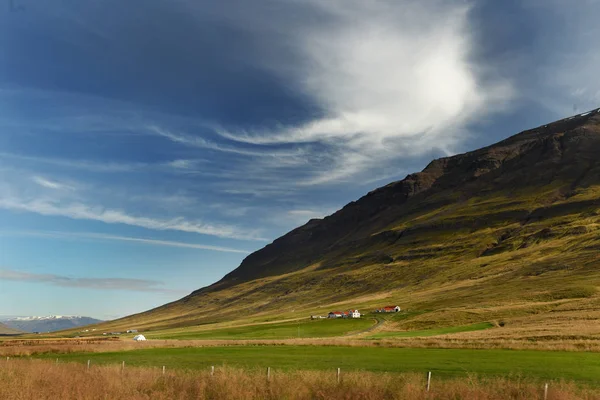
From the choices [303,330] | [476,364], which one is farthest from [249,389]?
[303,330]

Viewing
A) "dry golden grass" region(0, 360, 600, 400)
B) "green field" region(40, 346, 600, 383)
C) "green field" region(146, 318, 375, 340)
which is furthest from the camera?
"green field" region(146, 318, 375, 340)

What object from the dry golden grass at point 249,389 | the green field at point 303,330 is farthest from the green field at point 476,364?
the green field at point 303,330

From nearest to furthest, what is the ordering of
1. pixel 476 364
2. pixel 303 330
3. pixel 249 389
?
pixel 249 389, pixel 476 364, pixel 303 330

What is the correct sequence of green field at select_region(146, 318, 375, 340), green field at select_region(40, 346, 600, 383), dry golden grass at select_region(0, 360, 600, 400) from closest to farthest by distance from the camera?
dry golden grass at select_region(0, 360, 600, 400) → green field at select_region(40, 346, 600, 383) → green field at select_region(146, 318, 375, 340)

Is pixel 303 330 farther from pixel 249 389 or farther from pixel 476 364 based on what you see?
pixel 249 389

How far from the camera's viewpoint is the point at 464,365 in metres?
39.2

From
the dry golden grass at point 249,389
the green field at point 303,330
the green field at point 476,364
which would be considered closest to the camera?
the dry golden grass at point 249,389

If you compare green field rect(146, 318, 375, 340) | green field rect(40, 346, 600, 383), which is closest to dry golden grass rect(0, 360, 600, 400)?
green field rect(40, 346, 600, 383)

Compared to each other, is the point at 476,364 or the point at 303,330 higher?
the point at 476,364

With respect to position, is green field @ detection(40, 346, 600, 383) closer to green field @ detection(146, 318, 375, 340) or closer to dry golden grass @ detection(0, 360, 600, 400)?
dry golden grass @ detection(0, 360, 600, 400)

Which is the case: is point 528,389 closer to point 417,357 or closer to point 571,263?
point 417,357

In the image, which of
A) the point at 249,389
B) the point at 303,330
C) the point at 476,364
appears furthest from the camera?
the point at 303,330

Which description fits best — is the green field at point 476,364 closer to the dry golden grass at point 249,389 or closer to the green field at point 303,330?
the dry golden grass at point 249,389

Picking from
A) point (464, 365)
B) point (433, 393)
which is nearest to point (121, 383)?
point (433, 393)
